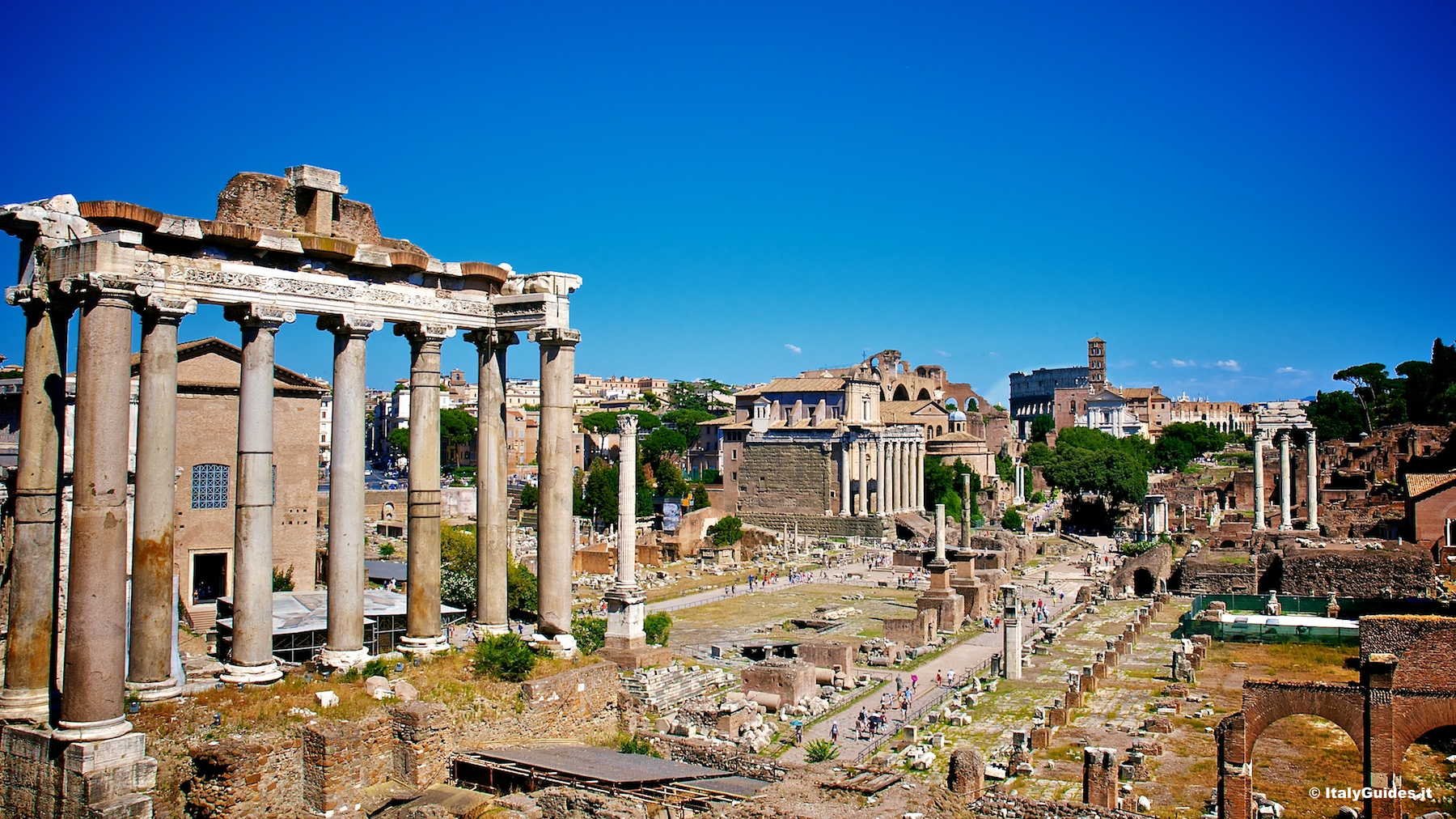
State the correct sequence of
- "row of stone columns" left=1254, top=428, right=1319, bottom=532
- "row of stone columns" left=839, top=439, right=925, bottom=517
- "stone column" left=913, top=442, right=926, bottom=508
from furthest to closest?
"stone column" left=913, top=442, right=926, bottom=508 < "row of stone columns" left=839, top=439, right=925, bottom=517 < "row of stone columns" left=1254, top=428, right=1319, bottom=532

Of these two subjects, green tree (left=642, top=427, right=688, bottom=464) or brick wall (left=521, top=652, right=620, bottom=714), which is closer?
brick wall (left=521, top=652, right=620, bottom=714)

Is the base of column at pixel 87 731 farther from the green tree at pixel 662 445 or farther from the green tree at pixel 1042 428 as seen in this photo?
the green tree at pixel 1042 428

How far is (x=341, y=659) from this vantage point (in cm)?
1510

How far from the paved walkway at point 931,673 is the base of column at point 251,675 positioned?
10164mm

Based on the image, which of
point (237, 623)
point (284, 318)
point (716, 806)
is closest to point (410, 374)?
point (284, 318)

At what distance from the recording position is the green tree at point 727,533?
67500 mm

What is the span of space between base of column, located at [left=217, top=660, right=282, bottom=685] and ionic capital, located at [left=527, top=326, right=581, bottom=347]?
227 inches

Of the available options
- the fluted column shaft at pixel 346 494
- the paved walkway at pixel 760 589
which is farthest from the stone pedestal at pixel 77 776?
the paved walkway at pixel 760 589

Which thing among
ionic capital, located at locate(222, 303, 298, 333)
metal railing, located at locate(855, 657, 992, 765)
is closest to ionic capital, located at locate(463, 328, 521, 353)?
ionic capital, located at locate(222, 303, 298, 333)

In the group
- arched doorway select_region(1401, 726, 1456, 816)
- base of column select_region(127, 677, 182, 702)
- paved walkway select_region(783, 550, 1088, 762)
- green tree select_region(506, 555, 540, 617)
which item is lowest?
paved walkway select_region(783, 550, 1088, 762)

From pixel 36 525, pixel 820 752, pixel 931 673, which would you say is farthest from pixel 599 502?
pixel 36 525

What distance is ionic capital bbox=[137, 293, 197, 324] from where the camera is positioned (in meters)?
13.5

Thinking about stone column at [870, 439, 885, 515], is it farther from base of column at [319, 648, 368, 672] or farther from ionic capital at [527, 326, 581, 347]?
base of column at [319, 648, 368, 672]

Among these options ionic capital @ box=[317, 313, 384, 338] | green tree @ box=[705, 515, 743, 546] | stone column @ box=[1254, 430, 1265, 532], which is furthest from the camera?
green tree @ box=[705, 515, 743, 546]
